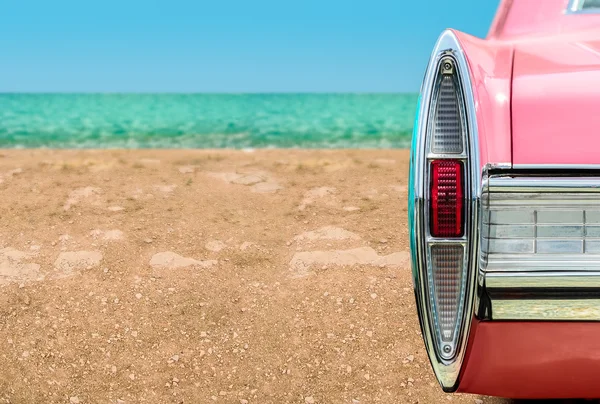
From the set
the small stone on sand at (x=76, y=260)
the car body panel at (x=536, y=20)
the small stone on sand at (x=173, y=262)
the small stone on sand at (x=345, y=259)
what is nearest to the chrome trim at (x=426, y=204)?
the car body panel at (x=536, y=20)

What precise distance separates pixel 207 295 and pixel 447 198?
3137 mm

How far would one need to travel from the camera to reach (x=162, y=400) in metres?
3.98

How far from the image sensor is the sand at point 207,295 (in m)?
4.08

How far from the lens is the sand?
408 cm

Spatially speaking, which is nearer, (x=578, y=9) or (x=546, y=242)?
(x=546, y=242)

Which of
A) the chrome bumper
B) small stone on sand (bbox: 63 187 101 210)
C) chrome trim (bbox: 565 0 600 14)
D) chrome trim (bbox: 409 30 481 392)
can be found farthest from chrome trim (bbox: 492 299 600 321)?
small stone on sand (bbox: 63 187 101 210)

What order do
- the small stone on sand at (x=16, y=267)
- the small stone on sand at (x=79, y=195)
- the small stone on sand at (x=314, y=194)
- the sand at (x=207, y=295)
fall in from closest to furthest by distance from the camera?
the sand at (x=207, y=295) → the small stone on sand at (x=16, y=267) → the small stone on sand at (x=79, y=195) → the small stone on sand at (x=314, y=194)

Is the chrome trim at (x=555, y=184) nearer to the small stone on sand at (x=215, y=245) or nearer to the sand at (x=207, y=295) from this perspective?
the sand at (x=207, y=295)

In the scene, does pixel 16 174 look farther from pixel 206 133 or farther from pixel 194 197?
pixel 206 133

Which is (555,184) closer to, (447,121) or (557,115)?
(557,115)

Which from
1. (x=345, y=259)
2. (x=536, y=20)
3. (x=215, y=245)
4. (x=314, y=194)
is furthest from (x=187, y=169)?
(x=536, y=20)

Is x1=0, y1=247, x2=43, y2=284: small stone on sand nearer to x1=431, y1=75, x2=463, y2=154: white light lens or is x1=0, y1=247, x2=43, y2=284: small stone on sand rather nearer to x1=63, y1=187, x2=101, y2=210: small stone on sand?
x1=63, y1=187, x2=101, y2=210: small stone on sand

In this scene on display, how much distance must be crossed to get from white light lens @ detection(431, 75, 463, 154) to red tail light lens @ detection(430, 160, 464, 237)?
2.0 inches

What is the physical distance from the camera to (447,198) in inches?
80.0
